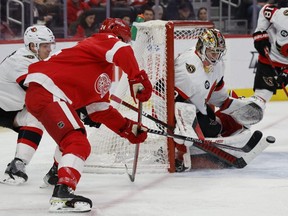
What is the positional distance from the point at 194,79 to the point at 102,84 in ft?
2.52

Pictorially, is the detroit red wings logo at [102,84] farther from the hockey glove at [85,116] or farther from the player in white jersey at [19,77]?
the player in white jersey at [19,77]

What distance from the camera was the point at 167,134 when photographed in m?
4.09

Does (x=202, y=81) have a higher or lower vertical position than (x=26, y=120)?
higher

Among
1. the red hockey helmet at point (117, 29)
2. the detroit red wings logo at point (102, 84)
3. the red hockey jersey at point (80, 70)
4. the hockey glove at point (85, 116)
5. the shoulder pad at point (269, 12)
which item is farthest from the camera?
the shoulder pad at point (269, 12)

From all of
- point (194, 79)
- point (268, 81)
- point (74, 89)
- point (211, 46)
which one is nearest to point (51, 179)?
point (74, 89)

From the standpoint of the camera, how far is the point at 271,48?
5.55 meters

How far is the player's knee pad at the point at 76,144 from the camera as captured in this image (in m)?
3.36

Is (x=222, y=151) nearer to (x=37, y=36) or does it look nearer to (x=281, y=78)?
(x=37, y=36)

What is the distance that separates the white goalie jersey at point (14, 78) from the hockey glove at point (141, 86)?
0.82m

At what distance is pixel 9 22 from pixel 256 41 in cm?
215

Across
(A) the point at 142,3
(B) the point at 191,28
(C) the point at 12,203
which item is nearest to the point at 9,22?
(A) the point at 142,3

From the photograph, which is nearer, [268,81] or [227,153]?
[227,153]

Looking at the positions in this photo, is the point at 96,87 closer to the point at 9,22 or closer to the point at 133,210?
the point at 133,210

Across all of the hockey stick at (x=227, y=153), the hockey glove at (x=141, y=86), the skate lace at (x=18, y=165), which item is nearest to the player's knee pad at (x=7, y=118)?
the skate lace at (x=18, y=165)
